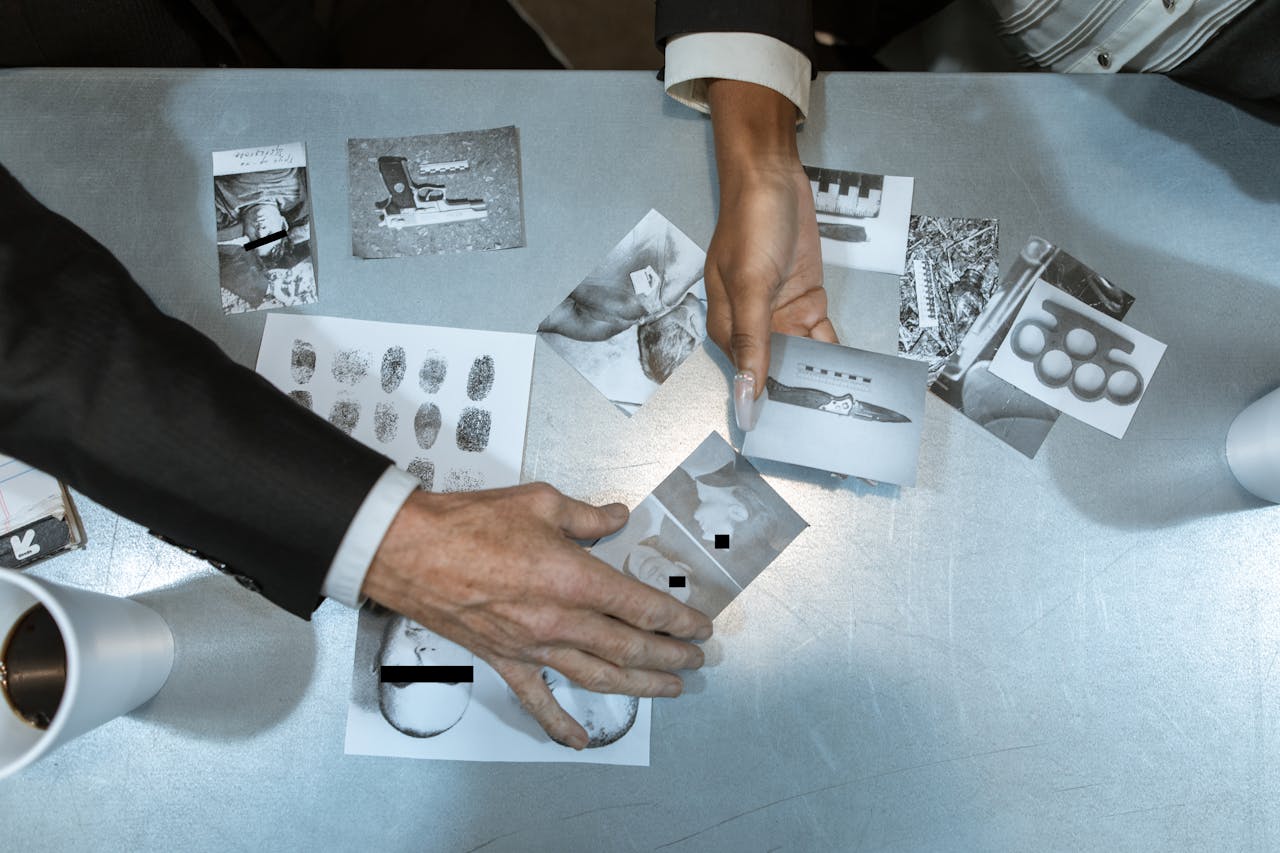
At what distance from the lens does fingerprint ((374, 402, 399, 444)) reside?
69cm

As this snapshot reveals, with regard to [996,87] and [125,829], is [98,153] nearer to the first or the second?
[125,829]

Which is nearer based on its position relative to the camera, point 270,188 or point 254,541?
point 254,541

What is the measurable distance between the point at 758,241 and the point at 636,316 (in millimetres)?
126

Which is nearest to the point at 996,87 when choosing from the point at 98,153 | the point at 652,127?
the point at 652,127

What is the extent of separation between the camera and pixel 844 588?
66 centimetres

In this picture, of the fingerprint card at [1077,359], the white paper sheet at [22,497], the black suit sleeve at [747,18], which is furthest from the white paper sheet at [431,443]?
the fingerprint card at [1077,359]

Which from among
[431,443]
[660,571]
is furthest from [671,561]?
[431,443]

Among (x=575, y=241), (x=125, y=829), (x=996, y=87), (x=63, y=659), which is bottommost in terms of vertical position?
(x=125, y=829)

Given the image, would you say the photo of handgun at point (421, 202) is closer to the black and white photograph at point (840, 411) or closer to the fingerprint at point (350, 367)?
the fingerprint at point (350, 367)

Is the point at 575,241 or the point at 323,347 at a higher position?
the point at 575,241

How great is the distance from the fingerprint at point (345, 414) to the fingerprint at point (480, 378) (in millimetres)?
101

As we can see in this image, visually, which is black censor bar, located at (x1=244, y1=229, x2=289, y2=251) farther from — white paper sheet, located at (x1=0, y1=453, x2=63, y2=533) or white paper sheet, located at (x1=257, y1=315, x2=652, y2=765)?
white paper sheet, located at (x1=0, y1=453, x2=63, y2=533)

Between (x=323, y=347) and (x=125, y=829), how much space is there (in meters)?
0.42

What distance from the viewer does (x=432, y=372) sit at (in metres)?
0.70
